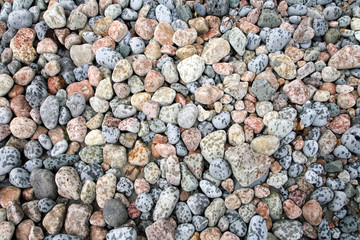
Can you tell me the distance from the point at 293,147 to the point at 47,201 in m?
1.29

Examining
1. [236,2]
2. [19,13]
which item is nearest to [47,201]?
[19,13]

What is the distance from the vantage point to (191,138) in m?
1.41

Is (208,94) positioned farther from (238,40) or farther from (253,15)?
(253,15)

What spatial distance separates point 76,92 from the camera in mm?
1541

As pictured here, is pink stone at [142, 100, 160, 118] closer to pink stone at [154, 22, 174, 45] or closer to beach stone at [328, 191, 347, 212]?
pink stone at [154, 22, 174, 45]

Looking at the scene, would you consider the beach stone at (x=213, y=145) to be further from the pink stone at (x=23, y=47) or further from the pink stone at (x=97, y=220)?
the pink stone at (x=23, y=47)

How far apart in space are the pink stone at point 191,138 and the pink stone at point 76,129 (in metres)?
0.55

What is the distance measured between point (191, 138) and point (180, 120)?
11cm

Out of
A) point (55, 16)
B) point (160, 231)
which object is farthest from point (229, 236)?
point (55, 16)

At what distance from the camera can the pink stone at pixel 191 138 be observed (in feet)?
4.63

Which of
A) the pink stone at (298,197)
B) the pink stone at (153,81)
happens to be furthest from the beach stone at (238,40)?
the pink stone at (298,197)

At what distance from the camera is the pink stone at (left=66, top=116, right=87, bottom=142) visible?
146 centimetres

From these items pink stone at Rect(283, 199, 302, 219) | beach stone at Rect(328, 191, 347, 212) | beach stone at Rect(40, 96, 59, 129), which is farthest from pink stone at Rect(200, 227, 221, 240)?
beach stone at Rect(40, 96, 59, 129)

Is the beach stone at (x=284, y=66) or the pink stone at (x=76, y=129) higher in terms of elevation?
the beach stone at (x=284, y=66)
